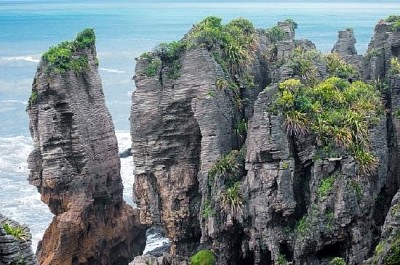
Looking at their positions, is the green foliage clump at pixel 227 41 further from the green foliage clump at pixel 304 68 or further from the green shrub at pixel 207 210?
the green shrub at pixel 207 210

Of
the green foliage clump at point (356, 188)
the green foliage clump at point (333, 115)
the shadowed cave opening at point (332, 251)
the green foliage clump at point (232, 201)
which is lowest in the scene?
the shadowed cave opening at point (332, 251)

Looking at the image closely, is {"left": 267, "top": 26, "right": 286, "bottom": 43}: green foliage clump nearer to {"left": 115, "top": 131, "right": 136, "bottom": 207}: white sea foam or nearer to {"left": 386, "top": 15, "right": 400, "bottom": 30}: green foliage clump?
{"left": 386, "top": 15, "right": 400, "bottom": 30}: green foliage clump

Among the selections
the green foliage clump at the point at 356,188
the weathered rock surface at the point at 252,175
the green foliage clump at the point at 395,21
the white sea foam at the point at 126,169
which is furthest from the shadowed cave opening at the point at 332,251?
the white sea foam at the point at 126,169

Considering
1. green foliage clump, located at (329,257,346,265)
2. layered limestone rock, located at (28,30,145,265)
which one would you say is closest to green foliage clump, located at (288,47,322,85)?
green foliage clump, located at (329,257,346,265)

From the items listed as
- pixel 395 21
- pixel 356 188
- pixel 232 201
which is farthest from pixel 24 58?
pixel 356 188

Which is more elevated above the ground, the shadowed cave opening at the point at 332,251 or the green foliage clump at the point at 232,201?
the green foliage clump at the point at 232,201

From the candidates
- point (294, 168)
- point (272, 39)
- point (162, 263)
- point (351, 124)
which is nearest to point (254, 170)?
point (294, 168)
